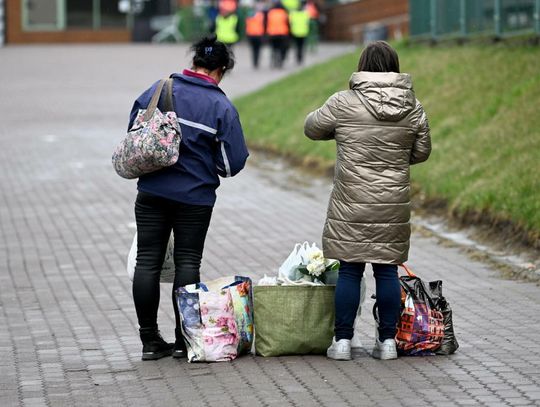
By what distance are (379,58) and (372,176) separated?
2.01ft

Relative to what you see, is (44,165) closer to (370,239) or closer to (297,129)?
(297,129)

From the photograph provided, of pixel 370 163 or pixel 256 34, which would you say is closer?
pixel 370 163

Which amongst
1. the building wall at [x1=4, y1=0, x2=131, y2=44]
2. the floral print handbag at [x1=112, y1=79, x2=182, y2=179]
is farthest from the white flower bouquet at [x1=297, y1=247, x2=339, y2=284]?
the building wall at [x1=4, y1=0, x2=131, y2=44]

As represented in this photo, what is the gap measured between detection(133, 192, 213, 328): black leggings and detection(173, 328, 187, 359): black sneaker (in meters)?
0.10

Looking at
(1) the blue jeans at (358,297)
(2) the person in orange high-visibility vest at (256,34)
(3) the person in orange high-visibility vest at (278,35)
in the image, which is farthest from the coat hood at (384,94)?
(3) the person in orange high-visibility vest at (278,35)

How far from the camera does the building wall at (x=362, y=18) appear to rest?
112 ft

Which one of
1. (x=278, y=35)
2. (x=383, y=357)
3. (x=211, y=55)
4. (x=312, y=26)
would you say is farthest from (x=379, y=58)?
(x=312, y=26)

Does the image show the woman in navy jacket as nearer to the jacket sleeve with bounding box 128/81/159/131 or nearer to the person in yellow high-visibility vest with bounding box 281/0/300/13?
the jacket sleeve with bounding box 128/81/159/131

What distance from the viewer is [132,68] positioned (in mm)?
31406

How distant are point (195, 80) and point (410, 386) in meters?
1.91

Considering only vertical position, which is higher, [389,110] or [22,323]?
[389,110]

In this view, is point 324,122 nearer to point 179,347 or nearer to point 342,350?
point 342,350

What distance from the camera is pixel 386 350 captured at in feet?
22.5

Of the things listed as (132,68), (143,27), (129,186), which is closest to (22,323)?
(129,186)
